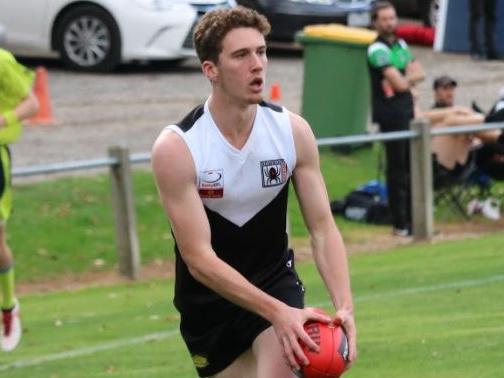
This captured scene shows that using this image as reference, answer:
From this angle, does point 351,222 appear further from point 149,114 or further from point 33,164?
point 149,114

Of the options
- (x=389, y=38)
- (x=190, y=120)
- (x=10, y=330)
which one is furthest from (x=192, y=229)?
(x=389, y=38)

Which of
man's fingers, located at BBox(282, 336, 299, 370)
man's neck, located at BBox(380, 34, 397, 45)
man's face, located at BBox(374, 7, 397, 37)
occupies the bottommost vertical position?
man's neck, located at BBox(380, 34, 397, 45)

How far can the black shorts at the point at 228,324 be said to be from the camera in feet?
21.7

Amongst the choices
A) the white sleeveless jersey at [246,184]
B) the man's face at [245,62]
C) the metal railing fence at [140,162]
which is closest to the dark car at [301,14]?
the metal railing fence at [140,162]

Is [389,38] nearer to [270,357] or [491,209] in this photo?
[491,209]

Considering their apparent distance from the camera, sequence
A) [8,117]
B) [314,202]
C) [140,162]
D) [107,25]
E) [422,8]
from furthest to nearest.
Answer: [422,8] → [107,25] → [140,162] → [8,117] → [314,202]

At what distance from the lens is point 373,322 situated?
11.1 meters

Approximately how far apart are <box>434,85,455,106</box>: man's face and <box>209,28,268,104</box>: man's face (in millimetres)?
11719

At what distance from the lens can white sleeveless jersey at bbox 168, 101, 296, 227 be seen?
20.9ft

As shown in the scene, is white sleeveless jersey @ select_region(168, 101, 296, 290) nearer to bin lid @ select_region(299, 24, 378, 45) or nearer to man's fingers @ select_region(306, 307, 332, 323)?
man's fingers @ select_region(306, 307, 332, 323)

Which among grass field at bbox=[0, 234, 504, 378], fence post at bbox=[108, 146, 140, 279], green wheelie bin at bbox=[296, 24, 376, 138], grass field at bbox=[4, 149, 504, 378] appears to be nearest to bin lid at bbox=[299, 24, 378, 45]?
green wheelie bin at bbox=[296, 24, 376, 138]

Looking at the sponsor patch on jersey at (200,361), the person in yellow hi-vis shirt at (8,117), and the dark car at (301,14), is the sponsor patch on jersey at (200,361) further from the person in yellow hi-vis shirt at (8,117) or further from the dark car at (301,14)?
the dark car at (301,14)

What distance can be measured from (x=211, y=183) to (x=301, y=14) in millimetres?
20392

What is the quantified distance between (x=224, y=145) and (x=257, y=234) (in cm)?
39
